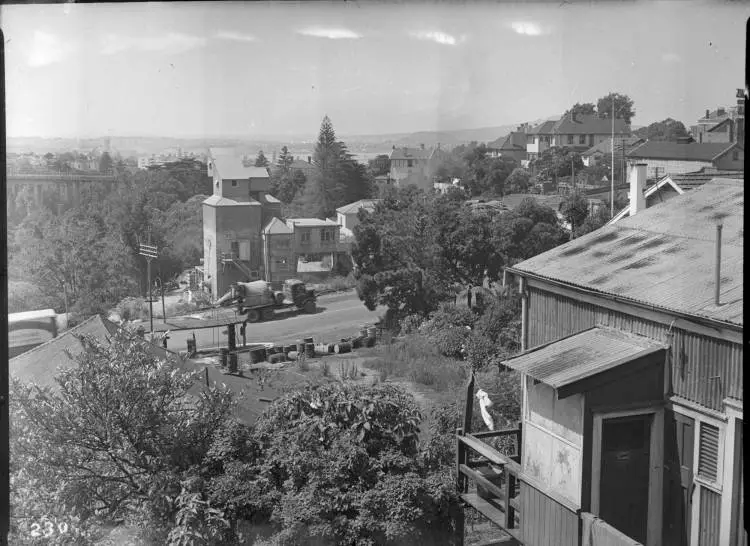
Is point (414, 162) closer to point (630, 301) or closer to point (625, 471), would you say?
point (630, 301)

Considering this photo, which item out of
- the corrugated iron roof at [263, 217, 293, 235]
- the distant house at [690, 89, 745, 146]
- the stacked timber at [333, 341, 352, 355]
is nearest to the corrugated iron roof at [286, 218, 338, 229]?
the corrugated iron roof at [263, 217, 293, 235]

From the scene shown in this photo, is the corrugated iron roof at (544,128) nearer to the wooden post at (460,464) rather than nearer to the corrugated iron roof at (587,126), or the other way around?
the corrugated iron roof at (587,126)

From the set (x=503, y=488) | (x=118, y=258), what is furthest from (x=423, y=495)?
(x=118, y=258)

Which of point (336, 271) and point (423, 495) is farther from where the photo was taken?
point (336, 271)

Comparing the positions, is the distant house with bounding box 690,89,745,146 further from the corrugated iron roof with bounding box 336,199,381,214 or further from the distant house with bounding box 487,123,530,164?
the corrugated iron roof with bounding box 336,199,381,214

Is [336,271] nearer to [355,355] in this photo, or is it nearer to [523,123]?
[355,355]

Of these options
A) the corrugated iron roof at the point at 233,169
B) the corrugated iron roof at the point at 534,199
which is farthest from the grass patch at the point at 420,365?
the corrugated iron roof at the point at 233,169
